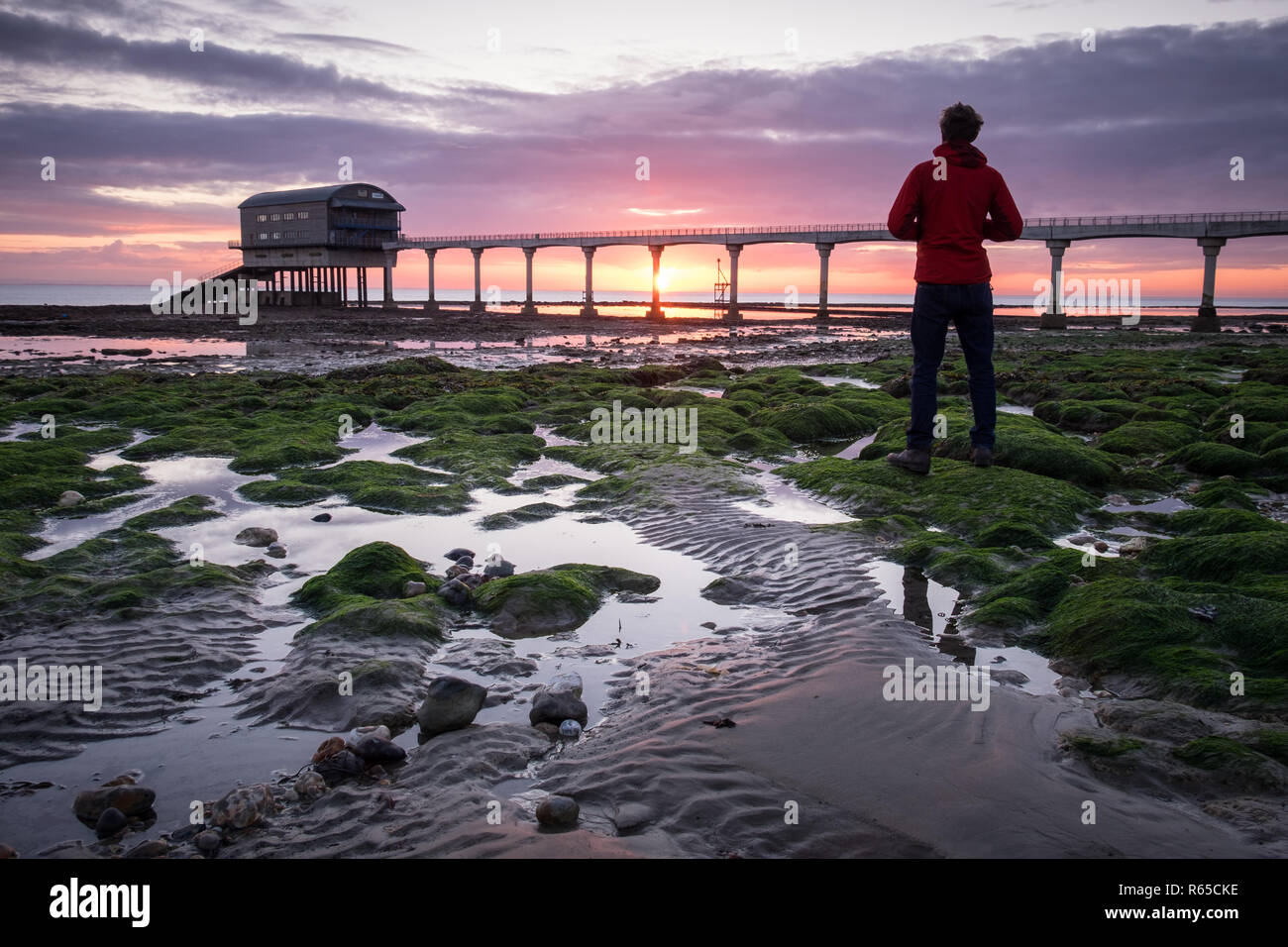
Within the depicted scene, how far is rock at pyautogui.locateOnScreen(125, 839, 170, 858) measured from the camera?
11.5ft

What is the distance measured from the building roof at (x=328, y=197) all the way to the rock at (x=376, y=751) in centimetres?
8522

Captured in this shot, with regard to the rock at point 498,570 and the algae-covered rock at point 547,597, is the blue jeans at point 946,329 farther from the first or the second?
the rock at point 498,570

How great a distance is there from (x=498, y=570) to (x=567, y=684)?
2.72 metres

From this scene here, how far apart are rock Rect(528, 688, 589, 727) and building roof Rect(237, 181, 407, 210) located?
8509cm

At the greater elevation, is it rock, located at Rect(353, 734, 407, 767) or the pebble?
the pebble

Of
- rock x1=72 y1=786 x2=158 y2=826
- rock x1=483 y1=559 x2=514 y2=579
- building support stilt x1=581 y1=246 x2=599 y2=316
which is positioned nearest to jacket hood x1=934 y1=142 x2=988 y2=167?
rock x1=483 y1=559 x2=514 y2=579

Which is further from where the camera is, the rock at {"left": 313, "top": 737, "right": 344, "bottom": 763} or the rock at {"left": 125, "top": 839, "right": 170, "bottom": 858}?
the rock at {"left": 313, "top": 737, "right": 344, "bottom": 763}

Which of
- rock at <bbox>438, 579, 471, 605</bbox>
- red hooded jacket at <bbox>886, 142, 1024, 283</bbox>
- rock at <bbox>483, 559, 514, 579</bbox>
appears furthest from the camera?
red hooded jacket at <bbox>886, 142, 1024, 283</bbox>

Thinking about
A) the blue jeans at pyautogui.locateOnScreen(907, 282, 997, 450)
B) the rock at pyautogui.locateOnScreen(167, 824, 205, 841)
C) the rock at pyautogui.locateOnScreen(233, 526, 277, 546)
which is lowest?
the rock at pyautogui.locateOnScreen(167, 824, 205, 841)

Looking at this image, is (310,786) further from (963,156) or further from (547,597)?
(963,156)

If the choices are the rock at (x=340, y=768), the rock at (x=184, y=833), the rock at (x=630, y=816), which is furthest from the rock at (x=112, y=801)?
the rock at (x=630, y=816)

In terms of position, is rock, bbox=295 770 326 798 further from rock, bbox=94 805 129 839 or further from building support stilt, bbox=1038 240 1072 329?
building support stilt, bbox=1038 240 1072 329

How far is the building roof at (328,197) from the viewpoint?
80.7m
